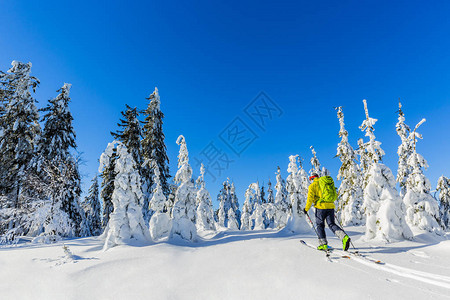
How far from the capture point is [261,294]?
3.93 m

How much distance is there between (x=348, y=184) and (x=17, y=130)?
101 feet

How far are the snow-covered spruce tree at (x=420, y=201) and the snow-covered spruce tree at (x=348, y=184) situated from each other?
21.2 feet

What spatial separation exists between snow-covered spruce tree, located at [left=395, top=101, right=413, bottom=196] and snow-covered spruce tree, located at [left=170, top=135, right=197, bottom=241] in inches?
676

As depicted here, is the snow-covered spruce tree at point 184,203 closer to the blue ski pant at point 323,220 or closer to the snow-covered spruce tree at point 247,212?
the blue ski pant at point 323,220

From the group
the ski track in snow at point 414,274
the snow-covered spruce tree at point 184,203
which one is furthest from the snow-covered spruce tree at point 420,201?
the snow-covered spruce tree at point 184,203

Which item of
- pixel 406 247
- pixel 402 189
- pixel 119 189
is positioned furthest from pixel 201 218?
pixel 406 247

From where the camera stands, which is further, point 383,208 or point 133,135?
point 133,135

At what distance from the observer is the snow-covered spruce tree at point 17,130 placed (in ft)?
54.6

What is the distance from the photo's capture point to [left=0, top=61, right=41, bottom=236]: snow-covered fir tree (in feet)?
54.6

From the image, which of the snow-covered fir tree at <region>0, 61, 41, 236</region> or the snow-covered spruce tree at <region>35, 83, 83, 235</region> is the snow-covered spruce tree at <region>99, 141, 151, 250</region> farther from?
the snow-covered fir tree at <region>0, 61, 41, 236</region>

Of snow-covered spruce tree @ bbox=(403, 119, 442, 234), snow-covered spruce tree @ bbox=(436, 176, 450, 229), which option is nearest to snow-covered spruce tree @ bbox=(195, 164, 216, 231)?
snow-covered spruce tree @ bbox=(403, 119, 442, 234)

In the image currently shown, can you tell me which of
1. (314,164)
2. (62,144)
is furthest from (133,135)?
(314,164)

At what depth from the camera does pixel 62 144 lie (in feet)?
62.2

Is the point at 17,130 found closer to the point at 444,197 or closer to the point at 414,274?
the point at 414,274
